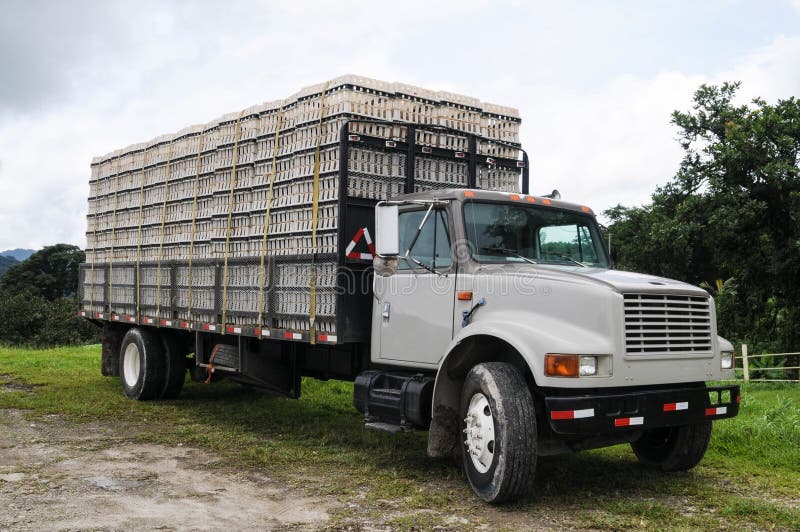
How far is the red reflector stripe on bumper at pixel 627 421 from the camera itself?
235 inches

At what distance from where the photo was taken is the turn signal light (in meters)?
5.85

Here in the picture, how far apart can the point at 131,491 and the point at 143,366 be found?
211 inches

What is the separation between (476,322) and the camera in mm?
6598

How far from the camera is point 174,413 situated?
10.8 meters

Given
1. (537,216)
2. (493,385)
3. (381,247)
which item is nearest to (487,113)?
(537,216)

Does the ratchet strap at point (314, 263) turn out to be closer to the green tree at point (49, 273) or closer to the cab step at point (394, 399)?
the cab step at point (394, 399)

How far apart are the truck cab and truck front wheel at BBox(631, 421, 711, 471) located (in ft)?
0.04

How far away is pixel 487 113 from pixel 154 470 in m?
5.21

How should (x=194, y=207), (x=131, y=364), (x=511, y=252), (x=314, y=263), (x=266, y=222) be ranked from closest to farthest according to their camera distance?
1. (x=511, y=252)
2. (x=314, y=263)
3. (x=266, y=222)
4. (x=194, y=207)
5. (x=131, y=364)

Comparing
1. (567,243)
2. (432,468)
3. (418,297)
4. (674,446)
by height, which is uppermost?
(567,243)

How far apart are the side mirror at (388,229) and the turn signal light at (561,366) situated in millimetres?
1736

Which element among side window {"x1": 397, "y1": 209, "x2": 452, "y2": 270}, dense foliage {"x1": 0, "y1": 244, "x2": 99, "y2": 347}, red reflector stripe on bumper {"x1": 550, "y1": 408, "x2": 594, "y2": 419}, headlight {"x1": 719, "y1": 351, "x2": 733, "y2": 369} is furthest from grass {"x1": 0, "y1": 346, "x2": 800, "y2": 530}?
dense foliage {"x1": 0, "y1": 244, "x2": 99, "y2": 347}

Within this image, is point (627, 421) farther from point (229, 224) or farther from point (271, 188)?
point (229, 224)

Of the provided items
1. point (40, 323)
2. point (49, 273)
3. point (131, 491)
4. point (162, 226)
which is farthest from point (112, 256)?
point (49, 273)
